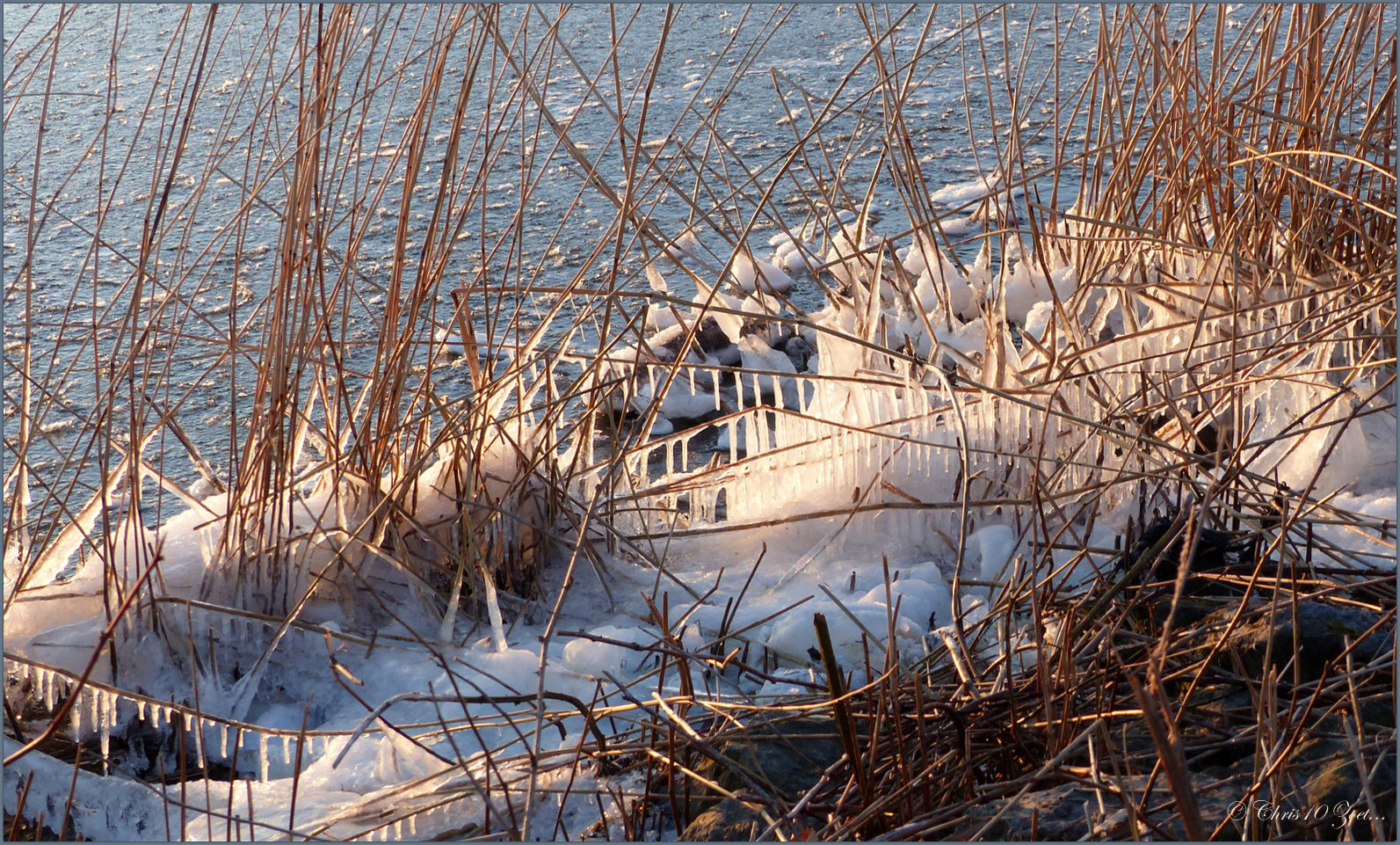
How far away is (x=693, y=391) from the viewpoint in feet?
9.41

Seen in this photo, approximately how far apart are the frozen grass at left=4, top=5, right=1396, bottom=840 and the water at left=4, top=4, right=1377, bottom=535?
0.14 feet

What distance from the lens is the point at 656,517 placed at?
2.16 meters

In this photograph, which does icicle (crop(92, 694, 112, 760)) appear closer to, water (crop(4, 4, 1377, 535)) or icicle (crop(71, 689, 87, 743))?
icicle (crop(71, 689, 87, 743))

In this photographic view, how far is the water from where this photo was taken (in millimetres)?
1776

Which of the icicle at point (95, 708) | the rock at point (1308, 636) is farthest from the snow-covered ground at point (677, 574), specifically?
the rock at point (1308, 636)

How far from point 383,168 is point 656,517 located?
198cm

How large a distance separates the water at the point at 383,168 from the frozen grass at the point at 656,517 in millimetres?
43

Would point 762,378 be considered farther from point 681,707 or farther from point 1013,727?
point 1013,727

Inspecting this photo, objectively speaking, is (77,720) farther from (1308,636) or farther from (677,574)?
(1308,636)

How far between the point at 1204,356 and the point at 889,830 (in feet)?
4.31

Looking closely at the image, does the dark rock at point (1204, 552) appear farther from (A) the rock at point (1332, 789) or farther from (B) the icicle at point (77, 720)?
(B) the icicle at point (77, 720)

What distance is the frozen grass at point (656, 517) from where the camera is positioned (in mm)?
1268

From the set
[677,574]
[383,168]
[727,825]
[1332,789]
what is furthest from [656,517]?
[383,168]

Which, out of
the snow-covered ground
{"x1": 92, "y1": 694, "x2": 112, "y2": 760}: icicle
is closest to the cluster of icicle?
the snow-covered ground
